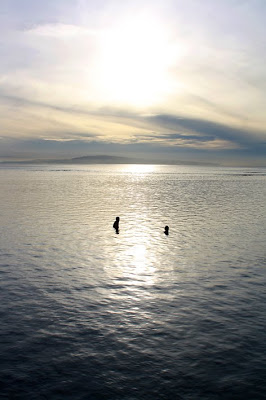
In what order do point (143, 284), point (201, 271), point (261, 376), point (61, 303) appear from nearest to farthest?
point (261, 376)
point (61, 303)
point (143, 284)
point (201, 271)

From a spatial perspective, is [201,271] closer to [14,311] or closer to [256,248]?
[256,248]

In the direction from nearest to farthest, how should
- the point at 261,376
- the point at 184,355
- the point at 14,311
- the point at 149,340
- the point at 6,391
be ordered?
the point at 6,391 < the point at 261,376 < the point at 184,355 < the point at 149,340 < the point at 14,311

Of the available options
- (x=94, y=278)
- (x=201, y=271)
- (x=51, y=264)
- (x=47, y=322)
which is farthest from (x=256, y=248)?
(x=47, y=322)

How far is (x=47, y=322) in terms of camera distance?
18.9m

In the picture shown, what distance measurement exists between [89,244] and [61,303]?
633 inches

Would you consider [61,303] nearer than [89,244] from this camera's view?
Yes

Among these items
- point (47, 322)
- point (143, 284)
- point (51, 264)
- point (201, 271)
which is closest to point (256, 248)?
point (201, 271)

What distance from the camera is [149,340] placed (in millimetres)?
17188

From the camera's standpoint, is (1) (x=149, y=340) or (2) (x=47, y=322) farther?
(2) (x=47, y=322)

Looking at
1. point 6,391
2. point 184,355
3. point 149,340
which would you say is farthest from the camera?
point 149,340

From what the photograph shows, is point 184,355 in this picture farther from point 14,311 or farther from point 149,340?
point 14,311

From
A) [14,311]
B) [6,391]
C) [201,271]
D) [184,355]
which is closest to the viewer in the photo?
[6,391]

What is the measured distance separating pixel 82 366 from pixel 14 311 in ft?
23.5

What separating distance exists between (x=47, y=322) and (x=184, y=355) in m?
7.83
